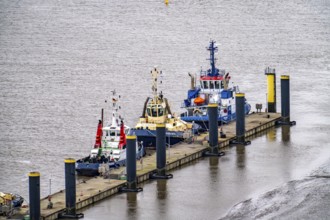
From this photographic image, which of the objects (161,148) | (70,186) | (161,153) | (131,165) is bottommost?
(70,186)

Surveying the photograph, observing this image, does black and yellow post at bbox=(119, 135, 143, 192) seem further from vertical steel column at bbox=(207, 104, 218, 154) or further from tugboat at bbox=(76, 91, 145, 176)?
vertical steel column at bbox=(207, 104, 218, 154)

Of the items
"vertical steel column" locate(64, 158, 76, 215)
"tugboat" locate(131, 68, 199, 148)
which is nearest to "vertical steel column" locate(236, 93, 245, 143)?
"tugboat" locate(131, 68, 199, 148)

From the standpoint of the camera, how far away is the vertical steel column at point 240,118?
75750mm

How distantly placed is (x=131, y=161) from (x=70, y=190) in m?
4.83

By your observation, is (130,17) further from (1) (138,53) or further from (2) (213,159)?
(2) (213,159)

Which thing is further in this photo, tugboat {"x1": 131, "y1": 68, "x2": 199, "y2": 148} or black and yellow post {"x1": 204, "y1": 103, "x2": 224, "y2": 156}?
tugboat {"x1": 131, "y1": 68, "x2": 199, "y2": 148}

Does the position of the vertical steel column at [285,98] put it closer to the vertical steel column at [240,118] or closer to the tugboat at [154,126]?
the vertical steel column at [240,118]

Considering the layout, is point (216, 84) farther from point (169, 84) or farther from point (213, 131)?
point (169, 84)

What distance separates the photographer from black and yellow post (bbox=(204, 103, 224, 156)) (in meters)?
71.9

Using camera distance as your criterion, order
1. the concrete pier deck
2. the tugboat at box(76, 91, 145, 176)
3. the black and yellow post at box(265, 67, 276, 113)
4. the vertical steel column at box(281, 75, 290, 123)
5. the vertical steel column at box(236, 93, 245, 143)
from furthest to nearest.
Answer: the black and yellow post at box(265, 67, 276, 113) < the vertical steel column at box(281, 75, 290, 123) < the vertical steel column at box(236, 93, 245, 143) < the tugboat at box(76, 91, 145, 176) < the concrete pier deck

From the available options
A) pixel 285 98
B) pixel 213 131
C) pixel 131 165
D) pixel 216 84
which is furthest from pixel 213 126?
pixel 216 84

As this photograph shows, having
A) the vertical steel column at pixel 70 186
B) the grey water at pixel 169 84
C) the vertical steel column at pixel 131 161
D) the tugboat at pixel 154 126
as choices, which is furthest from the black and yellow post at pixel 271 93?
the vertical steel column at pixel 70 186

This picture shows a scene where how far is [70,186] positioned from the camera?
198ft

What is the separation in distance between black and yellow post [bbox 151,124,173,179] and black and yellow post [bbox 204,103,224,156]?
4.64 m
